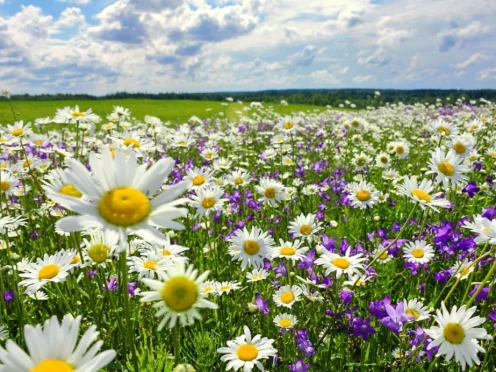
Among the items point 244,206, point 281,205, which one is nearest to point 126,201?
point 281,205

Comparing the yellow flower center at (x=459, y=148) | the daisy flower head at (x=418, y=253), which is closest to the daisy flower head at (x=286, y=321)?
the daisy flower head at (x=418, y=253)

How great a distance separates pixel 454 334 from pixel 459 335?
3 centimetres

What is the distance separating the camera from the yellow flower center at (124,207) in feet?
5.16

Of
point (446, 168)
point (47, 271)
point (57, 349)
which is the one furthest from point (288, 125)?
point (57, 349)

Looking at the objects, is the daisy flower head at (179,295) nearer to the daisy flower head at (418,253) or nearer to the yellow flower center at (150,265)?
the yellow flower center at (150,265)

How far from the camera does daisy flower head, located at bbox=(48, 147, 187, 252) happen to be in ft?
4.95

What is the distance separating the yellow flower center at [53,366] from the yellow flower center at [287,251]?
7.35 ft

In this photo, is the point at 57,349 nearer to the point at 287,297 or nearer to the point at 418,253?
the point at 287,297

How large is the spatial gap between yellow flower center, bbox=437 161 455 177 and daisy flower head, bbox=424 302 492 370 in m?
1.73

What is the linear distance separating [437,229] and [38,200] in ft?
18.6

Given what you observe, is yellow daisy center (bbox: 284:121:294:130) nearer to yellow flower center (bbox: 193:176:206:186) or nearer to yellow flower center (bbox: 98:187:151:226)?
yellow flower center (bbox: 193:176:206:186)

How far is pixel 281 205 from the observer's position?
18.7ft

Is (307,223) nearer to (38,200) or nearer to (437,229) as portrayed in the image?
(437,229)

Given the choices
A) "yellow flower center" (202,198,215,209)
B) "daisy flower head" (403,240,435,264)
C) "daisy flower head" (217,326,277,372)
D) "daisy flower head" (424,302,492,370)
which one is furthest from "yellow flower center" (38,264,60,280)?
"daisy flower head" (403,240,435,264)
